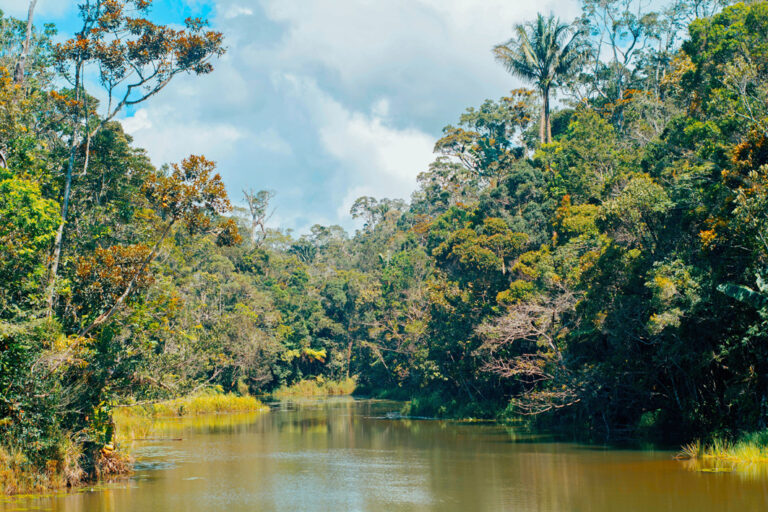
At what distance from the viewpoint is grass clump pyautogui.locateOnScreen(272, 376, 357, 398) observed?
57.5m

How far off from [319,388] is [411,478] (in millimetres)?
42606

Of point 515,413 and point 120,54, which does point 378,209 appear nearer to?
point 515,413

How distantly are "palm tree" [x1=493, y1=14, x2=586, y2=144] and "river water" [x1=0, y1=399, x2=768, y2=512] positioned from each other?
77.1 ft

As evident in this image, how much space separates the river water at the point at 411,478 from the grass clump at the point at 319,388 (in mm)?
A: 29471

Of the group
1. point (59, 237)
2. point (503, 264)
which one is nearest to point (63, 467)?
point (59, 237)

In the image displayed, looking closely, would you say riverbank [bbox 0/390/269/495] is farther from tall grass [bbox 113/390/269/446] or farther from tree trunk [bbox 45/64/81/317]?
tree trunk [bbox 45/64/81/317]

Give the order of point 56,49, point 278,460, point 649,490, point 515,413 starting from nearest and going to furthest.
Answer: point 649,490
point 56,49
point 278,460
point 515,413

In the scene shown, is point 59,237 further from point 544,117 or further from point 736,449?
point 544,117

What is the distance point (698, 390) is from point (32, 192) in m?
18.6

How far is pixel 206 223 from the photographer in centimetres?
1595

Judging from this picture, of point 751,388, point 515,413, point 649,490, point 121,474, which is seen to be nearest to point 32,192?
point 121,474

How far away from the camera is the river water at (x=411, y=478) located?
14281 mm

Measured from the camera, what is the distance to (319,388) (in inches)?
2356

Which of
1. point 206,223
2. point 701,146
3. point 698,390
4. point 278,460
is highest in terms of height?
point 701,146
